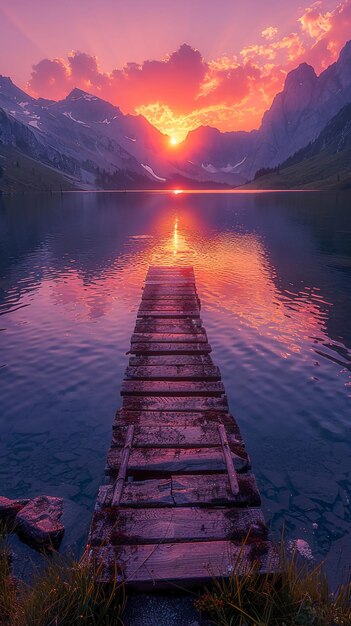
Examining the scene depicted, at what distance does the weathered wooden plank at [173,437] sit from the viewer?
10062 millimetres

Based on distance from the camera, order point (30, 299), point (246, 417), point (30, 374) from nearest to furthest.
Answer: point (246, 417)
point (30, 374)
point (30, 299)

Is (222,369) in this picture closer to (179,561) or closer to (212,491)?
(212,491)

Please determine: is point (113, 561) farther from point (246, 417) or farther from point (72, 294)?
point (72, 294)

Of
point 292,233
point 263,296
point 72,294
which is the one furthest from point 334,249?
point 72,294

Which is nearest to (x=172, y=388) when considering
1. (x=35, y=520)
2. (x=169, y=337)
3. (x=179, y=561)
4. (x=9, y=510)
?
(x=169, y=337)

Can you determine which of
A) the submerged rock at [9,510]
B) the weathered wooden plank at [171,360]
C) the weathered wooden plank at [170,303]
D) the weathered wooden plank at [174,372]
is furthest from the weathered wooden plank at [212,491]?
the weathered wooden plank at [170,303]

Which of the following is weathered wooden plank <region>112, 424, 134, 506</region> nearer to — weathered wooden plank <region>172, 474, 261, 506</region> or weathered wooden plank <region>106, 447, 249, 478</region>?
weathered wooden plank <region>106, 447, 249, 478</region>

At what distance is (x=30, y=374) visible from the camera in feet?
62.2

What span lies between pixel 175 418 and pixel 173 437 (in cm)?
122

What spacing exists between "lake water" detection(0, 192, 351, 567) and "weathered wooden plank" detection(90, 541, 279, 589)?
3378mm

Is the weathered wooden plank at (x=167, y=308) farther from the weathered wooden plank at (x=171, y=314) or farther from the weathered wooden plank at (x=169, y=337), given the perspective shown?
the weathered wooden plank at (x=169, y=337)

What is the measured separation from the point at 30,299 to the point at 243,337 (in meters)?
18.9

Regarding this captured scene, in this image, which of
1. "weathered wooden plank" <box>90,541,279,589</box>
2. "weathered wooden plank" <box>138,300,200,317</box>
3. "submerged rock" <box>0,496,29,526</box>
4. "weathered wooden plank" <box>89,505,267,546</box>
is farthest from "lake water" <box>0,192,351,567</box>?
"weathered wooden plank" <box>90,541,279,589</box>

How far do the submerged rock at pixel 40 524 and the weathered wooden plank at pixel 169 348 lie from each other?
311 inches
